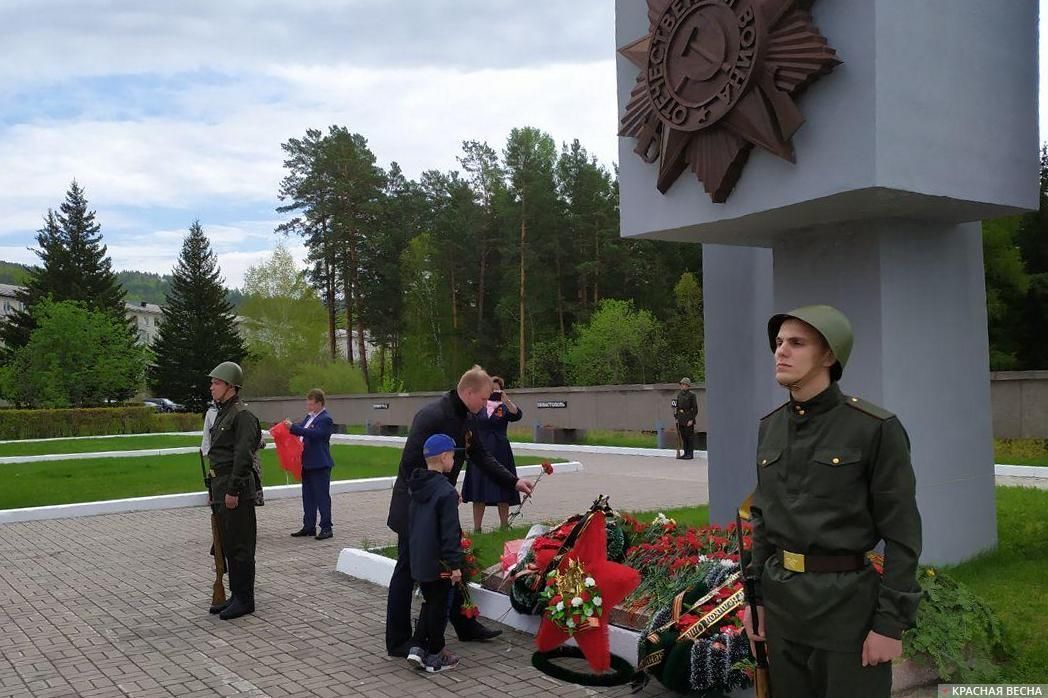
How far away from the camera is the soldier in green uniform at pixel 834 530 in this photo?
10.3 ft

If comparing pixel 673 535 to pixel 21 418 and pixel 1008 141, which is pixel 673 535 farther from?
pixel 21 418

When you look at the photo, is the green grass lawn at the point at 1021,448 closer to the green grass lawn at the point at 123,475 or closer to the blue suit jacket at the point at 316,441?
the green grass lawn at the point at 123,475

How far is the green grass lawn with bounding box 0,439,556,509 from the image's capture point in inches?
634

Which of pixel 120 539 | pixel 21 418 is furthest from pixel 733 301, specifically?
pixel 21 418

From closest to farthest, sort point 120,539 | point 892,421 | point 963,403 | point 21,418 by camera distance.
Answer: point 892,421 → point 963,403 → point 120,539 → point 21,418

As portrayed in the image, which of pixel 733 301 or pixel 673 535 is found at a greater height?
pixel 733 301

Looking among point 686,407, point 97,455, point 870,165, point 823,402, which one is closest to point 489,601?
point 870,165

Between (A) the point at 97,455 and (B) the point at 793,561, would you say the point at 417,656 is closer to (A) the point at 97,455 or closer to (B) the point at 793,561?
(B) the point at 793,561

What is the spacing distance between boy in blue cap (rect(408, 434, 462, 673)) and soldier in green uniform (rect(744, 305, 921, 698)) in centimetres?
284

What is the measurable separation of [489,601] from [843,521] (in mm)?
4494

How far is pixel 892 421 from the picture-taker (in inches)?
128

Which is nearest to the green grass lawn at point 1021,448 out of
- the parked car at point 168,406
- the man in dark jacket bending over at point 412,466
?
the man in dark jacket bending over at point 412,466

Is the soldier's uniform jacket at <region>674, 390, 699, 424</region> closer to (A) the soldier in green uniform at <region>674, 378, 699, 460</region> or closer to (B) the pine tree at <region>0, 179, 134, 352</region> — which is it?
(A) the soldier in green uniform at <region>674, 378, 699, 460</region>

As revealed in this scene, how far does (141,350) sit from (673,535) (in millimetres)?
50880
